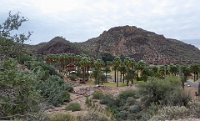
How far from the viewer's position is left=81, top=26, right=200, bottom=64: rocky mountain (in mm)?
151275

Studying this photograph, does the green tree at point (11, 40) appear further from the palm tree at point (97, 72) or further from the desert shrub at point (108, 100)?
the palm tree at point (97, 72)

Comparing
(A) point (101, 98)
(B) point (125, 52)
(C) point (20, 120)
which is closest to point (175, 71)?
(A) point (101, 98)

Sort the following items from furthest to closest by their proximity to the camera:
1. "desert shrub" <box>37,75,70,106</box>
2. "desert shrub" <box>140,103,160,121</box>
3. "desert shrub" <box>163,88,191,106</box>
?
1. "desert shrub" <box>163,88,191,106</box>
2. "desert shrub" <box>140,103,160,121</box>
3. "desert shrub" <box>37,75,70,106</box>

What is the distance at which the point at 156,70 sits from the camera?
9156cm

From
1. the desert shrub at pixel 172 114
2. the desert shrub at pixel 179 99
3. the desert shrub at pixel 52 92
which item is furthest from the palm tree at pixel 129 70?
the desert shrub at pixel 172 114

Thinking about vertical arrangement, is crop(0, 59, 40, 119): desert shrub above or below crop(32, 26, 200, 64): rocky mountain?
below

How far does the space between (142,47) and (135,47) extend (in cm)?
273

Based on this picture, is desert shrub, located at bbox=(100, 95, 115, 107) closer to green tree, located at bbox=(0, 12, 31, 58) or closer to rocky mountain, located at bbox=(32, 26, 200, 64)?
green tree, located at bbox=(0, 12, 31, 58)

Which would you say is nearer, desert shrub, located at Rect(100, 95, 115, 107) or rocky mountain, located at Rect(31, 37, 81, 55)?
desert shrub, located at Rect(100, 95, 115, 107)

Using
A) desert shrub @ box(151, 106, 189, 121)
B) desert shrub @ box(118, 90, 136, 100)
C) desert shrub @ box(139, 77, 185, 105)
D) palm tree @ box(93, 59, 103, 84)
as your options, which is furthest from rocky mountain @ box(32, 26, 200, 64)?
desert shrub @ box(151, 106, 189, 121)

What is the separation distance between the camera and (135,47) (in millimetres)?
156375

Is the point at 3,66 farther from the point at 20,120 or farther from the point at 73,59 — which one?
the point at 73,59

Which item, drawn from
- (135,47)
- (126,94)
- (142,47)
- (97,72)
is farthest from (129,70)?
(135,47)

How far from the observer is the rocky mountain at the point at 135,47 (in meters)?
152
